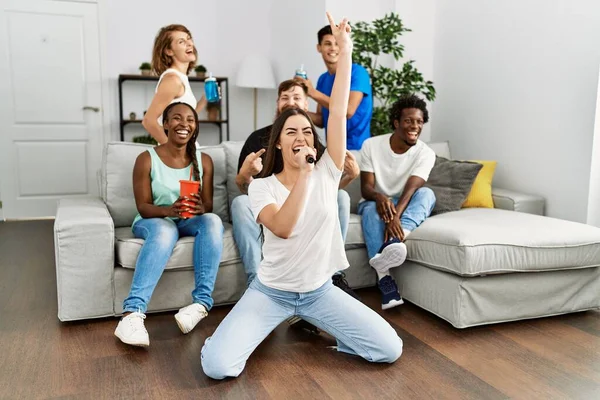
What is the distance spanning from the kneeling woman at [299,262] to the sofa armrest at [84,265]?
0.76 metres

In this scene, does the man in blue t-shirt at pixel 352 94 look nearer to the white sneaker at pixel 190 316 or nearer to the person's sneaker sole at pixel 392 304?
the person's sneaker sole at pixel 392 304

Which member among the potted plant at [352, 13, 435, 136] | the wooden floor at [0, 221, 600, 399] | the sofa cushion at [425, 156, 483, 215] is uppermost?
the potted plant at [352, 13, 435, 136]

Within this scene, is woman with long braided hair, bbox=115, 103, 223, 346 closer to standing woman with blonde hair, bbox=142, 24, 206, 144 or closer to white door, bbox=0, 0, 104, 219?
standing woman with blonde hair, bbox=142, 24, 206, 144

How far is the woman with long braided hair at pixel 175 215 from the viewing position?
7.75ft

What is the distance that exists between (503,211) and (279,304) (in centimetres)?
165

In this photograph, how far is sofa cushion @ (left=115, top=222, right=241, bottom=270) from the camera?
2.49 m

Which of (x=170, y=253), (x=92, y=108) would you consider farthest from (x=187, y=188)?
(x=92, y=108)

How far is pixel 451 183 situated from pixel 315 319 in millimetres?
1491

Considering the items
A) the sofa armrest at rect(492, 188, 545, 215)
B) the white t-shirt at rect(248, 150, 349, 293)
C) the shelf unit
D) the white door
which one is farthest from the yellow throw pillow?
the white door

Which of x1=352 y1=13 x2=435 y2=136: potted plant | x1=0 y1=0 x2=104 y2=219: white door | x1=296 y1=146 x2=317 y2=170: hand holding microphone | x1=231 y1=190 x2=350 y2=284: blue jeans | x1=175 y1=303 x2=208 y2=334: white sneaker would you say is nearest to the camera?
x1=296 y1=146 x2=317 y2=170: hand holding microphone

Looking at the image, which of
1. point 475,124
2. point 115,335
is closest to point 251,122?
point 475,124

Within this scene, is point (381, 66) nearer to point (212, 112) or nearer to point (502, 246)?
point (502, 246)

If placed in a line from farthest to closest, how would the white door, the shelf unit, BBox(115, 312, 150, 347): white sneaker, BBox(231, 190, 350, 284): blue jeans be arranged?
the shelf unit < the white door < BBox(231, 190, 350, 284): blue jeans < BBox(115, 312, 150, 347): white sneaker

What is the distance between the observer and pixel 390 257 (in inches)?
104
